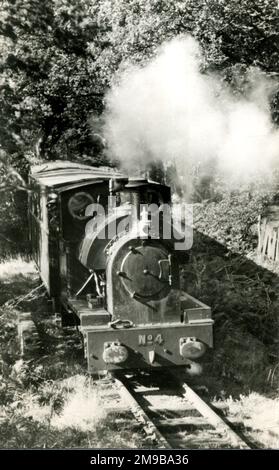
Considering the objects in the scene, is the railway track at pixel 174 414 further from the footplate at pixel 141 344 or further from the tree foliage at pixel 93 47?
the tree foliage at pixel 93 47

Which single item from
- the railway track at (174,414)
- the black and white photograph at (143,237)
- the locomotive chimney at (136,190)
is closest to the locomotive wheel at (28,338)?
the black and white photograph at (143,237)

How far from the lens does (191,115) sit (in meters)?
12.4

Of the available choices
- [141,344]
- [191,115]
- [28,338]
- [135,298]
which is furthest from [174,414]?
[191,115]

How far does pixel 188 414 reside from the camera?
6066 millimetres

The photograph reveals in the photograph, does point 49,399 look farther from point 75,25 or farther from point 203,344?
point 75,25

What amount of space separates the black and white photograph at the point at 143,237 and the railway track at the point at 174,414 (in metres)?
0.02

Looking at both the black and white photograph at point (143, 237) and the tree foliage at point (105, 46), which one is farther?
the tree foliage at point (105, 46)

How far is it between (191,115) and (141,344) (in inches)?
285

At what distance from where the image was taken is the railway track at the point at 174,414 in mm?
5277

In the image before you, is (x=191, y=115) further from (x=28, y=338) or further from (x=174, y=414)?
(x=174, y=414)

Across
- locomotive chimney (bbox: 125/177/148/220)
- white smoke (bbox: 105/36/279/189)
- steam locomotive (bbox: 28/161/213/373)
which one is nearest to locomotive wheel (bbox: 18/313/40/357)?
steam locomotive (bbox: 28/161/213/373)

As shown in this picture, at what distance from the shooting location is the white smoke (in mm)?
11789
